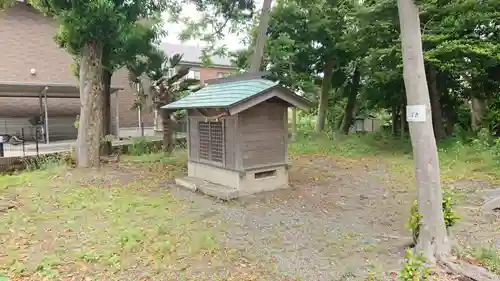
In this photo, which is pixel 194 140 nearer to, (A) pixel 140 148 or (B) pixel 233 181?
(B) pixel 233 181

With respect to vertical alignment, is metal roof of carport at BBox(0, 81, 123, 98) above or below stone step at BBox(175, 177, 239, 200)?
above

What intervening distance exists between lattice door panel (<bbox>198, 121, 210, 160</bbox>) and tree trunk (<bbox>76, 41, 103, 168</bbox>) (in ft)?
11.9

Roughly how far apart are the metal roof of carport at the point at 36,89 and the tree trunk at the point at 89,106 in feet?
16.9

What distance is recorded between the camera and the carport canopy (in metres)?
13.5

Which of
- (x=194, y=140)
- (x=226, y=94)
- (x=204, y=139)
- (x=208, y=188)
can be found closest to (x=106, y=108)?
(x=194, y=140)

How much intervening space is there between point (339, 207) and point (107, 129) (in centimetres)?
940

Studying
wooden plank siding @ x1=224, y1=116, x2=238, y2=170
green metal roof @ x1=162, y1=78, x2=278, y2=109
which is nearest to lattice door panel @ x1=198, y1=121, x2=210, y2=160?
green metal roof @ x1=162, y1=78, x2=278, y2=109

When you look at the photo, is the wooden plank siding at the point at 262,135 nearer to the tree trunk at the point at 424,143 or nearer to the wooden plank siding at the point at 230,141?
the wooden plank siding at the point at 230,141

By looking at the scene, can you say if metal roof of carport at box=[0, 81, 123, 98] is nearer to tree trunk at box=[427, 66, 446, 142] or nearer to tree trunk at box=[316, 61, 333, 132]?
tree trunk at box=[316, 61, 333, 132]

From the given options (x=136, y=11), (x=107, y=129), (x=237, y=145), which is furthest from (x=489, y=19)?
(x=107, y=129)

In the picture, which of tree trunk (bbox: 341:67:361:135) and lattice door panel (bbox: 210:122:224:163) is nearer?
lattice door panel (bbox: 210:122:224:163)

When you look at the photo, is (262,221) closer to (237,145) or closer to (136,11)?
(237,145)

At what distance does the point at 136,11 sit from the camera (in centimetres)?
949

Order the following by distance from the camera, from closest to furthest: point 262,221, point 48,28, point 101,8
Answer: point 262,221
point 101,8
point 48,28
